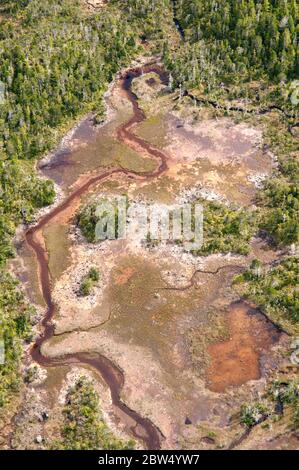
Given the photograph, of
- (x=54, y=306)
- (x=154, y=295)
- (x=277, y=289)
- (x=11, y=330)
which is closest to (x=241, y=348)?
(x=277, y=289)

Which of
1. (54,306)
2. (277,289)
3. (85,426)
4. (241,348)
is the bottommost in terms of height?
(85,426)

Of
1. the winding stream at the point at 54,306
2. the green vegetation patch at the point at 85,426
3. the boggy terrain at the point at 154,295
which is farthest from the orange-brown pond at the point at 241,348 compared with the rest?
the green vegetation patch at the point at 85,426

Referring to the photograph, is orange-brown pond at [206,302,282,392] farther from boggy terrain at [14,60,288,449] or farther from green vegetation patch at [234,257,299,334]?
green vegetation patch at [234,257,299,334]

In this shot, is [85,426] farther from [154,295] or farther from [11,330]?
[154,295]

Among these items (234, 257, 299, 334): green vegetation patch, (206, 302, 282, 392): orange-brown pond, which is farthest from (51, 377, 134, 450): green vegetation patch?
(234, 257, 299, 334): green vegetation patch

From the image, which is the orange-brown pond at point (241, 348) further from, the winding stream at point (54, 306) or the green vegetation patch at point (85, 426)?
the green vegetation patch at point (85, 426)

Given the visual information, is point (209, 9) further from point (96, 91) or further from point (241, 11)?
point (96, 91)

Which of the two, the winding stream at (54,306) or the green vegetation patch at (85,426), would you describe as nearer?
the green vegetation patch at (85,426)
